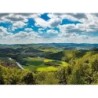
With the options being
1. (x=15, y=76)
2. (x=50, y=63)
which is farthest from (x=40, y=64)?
(x=15, y=76)

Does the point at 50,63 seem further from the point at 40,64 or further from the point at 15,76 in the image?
the point at 15,76

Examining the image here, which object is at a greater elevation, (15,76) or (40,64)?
(40,64)

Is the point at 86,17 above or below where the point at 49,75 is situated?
above

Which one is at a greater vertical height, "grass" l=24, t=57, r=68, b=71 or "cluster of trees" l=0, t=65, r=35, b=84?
"grass" l=24, t=57, r=68, b=71

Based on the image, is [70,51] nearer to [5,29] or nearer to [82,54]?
[82,54]

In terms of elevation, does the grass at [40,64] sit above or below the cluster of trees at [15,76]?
above
